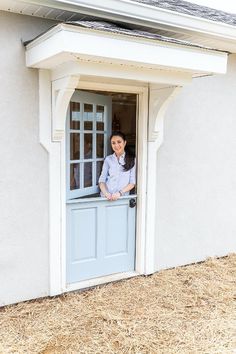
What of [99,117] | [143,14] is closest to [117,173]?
[99,117]

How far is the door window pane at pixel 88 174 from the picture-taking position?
4523 millimetres

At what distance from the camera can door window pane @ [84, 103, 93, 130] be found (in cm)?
440

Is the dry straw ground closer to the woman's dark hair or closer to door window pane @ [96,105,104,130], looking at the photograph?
the woman's dark hair

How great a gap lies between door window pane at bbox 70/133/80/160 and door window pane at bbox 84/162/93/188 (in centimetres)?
19

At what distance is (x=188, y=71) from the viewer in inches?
149

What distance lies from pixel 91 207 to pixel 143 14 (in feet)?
7.49

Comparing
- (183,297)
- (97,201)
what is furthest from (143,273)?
(97,201)

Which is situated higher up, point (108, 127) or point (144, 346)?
point (108, 127)

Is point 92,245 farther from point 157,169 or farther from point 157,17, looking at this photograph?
point 157,17

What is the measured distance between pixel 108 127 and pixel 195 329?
2546 mm

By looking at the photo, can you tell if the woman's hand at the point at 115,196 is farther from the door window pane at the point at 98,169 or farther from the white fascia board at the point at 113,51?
the white fascia board at the point at 113,51

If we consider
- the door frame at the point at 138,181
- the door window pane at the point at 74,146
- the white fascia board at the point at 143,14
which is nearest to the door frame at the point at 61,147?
the door frame at the point at 138,181

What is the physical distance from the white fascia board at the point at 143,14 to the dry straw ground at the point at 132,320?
123 inches

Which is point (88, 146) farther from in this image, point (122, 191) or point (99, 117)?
point (122, 191)
